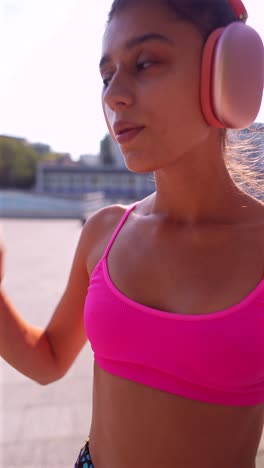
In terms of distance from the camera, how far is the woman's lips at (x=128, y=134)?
98 cm

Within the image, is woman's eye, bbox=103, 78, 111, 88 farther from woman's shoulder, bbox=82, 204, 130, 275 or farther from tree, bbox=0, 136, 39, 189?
tree, bbox=0, 136, 39, 189

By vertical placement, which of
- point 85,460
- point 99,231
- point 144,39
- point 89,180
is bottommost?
point 89,180

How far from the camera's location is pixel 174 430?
101 cm

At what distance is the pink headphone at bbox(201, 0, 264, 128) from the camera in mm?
926

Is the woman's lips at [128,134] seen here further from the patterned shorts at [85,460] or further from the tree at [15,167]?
the tree at [15,167]

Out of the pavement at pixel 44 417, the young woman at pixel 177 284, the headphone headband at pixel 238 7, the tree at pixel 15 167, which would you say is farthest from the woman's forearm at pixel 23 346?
the tree at pixel 15 167

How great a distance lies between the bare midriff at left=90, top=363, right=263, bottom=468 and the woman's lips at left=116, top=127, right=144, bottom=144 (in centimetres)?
55

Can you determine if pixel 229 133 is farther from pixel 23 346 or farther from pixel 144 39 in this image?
pixel 23 346

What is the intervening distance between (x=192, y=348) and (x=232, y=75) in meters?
0.57

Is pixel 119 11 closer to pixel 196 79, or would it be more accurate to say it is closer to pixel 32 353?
pixel 196 79

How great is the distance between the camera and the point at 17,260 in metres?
8.60

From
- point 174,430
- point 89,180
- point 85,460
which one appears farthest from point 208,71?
point 89,180

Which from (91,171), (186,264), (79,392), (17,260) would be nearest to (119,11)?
(186,264)

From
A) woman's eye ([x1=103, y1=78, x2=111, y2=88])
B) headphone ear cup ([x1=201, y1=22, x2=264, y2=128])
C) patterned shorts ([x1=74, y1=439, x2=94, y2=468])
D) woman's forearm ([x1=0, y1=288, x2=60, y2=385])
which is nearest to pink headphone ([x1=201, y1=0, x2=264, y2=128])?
headphone ear cup ([x1=201, y1=22, x2=264, y2=128])
